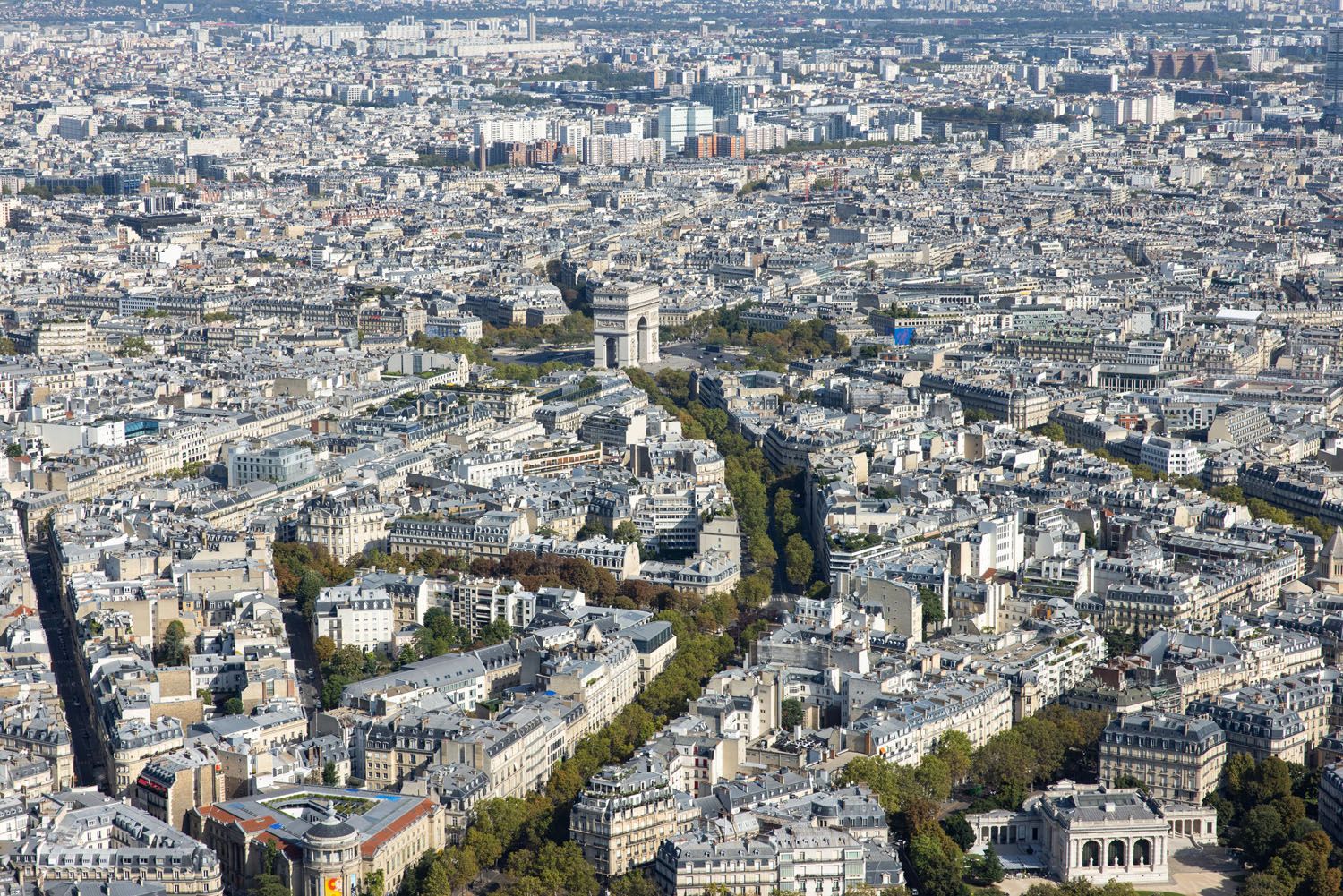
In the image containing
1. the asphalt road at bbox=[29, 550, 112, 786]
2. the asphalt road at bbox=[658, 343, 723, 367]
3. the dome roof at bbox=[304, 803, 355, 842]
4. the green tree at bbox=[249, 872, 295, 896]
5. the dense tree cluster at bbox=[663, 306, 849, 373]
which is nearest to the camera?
the green tree at bbox=[249, 872, 295, 896]

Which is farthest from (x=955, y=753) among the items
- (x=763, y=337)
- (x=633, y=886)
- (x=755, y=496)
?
(x=763, y=337)

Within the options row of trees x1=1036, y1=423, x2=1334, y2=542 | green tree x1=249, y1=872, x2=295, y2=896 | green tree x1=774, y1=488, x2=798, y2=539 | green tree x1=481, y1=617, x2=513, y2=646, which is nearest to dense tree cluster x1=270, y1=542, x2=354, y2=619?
green tree x1=481, y1=617, x2=513, y2=646

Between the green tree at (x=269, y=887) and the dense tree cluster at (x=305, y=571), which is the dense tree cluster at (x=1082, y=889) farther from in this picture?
the dense tree cluster at (x=305, y=571)

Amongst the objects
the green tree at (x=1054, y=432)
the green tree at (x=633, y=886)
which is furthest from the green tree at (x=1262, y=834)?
the green tree at (x=1054, y=432)

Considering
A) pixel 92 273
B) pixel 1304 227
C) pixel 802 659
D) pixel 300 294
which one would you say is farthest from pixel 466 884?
pixel 1304 227

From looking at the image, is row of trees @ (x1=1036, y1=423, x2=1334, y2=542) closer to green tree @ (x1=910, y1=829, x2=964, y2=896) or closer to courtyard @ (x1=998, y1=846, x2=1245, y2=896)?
courtyard @ (x1=998, y1=846, x2=1245, y2=896)

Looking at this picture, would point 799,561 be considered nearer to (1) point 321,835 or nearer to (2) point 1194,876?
(2) point 1194,876
